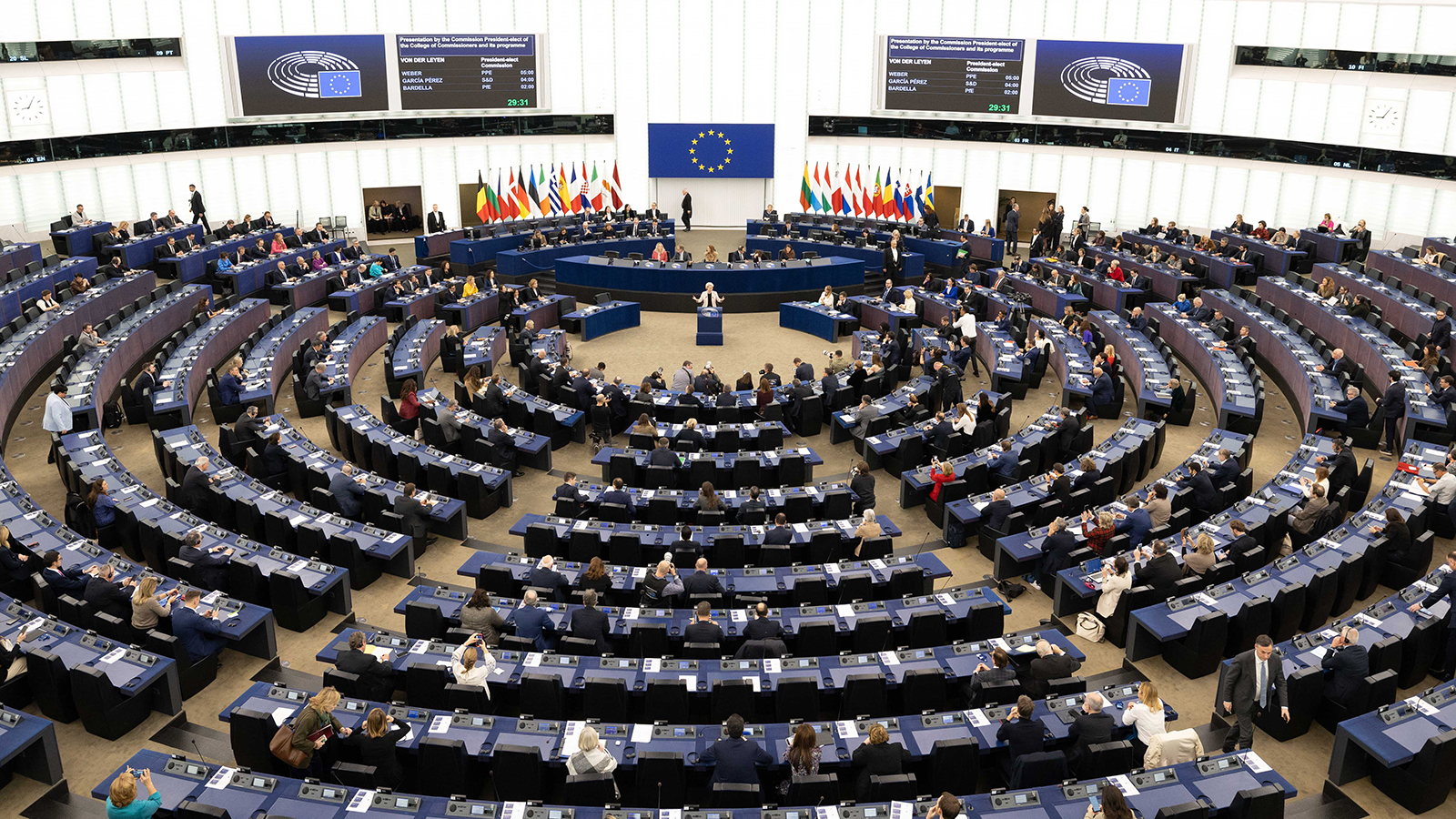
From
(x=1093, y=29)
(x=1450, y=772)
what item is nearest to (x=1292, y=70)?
(x=1093, y=29)

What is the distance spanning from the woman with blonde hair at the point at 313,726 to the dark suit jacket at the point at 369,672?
112cm

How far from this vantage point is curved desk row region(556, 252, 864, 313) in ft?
104

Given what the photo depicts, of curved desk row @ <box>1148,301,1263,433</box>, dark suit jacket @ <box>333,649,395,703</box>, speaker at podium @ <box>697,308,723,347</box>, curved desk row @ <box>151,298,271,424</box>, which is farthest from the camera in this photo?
speaker at podium @ <box>697,308,723,347</box>

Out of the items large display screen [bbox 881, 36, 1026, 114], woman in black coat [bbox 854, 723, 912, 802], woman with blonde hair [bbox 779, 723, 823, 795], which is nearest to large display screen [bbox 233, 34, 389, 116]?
large display screen [bbox 881, 36, 1026, 114]

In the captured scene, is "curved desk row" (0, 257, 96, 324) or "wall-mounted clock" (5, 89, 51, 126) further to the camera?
"wall-mounted clock" (5, 89, 51, 126)

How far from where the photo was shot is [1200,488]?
53.1 ft

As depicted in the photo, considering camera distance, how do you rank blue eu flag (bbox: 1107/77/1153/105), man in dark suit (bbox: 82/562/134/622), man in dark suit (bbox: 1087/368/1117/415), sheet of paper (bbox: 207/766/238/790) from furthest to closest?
blue eu flag (bbox: 1107/77/1153/105) → man in dark suit (bbox: 1087/368/1117/415) → man in dark suit (bbox: 82/562/134/622) → sheet of paper (bbox: 207/766/238/790)

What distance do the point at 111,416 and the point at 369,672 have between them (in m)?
13.4

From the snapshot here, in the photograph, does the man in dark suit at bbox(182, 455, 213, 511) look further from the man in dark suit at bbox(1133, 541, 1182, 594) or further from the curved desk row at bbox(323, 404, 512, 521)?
the man in dark suit at bbox(1133, 541, 1182, 594)

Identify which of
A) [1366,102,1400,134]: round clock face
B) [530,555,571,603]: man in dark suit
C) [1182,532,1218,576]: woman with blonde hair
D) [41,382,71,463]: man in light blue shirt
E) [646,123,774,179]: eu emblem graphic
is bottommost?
[530,555,571,603]: man in dark suit

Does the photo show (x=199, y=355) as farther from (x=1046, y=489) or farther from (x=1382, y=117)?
(x=1382, y=117)

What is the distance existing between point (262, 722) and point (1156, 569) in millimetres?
10731

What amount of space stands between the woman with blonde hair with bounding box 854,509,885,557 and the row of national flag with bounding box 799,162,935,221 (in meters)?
23.4

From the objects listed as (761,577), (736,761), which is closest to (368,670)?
(736,761)
